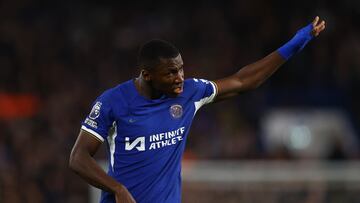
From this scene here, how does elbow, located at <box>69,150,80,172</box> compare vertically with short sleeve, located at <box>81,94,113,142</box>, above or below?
below

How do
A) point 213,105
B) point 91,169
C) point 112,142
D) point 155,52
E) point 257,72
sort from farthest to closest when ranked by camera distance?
point 213,105 < point 257,72 < point 112,142 < point 155,52 < point 91,169

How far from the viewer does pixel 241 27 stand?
15445mm

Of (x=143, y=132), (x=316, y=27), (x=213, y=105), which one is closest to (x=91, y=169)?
(x=143, y=132)

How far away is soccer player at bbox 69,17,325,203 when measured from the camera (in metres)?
5.50

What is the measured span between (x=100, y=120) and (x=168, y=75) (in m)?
0.46

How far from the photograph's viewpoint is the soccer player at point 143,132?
550cm

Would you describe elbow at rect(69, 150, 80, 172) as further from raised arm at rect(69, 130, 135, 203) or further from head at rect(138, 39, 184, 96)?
head at rect(138, 39, 184, 96)

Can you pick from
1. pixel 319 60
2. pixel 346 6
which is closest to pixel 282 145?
pixel 319 60

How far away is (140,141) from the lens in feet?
18.4

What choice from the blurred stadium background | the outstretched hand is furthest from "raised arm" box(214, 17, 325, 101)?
the blurred stadium background

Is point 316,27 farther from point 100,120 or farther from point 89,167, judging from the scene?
point 89,167

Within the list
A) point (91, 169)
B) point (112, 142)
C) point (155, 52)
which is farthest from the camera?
point (112, 142)

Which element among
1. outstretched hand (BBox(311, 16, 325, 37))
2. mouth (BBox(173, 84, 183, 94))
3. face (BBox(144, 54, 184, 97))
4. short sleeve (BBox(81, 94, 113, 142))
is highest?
outstretched hand (BBox(311, 16, 325, 37))

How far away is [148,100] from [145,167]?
15.1 inches
